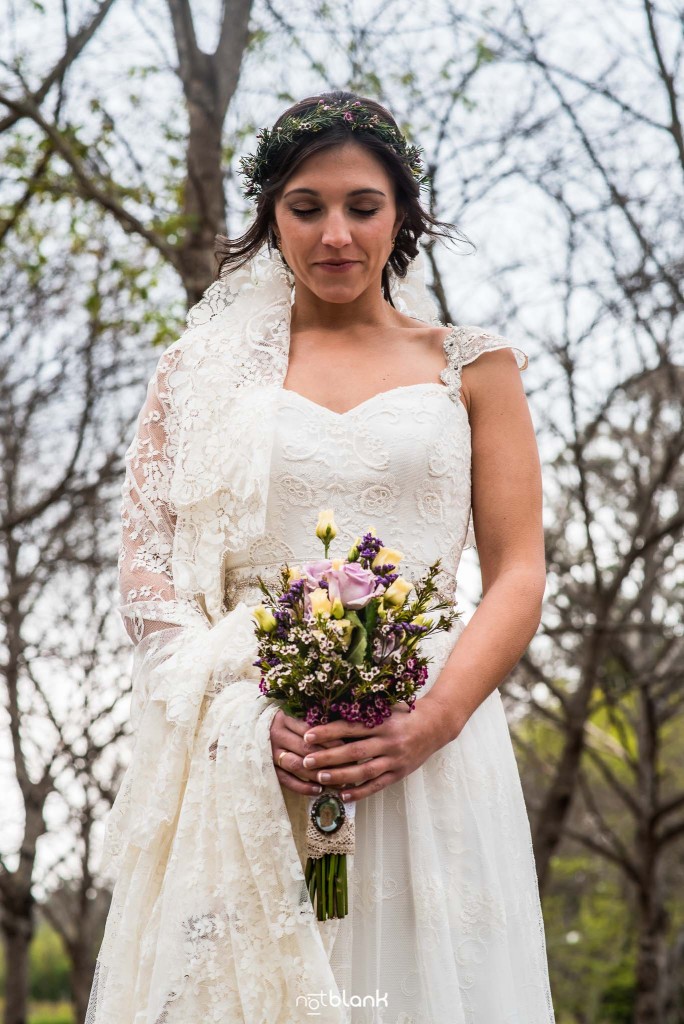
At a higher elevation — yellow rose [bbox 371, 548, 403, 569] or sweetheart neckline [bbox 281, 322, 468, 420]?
sweetheart neckline [bbox 281, 322, 468, 420]

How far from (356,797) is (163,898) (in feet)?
1.42

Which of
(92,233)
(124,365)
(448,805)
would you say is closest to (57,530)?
(124,365)

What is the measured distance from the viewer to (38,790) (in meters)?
9.63

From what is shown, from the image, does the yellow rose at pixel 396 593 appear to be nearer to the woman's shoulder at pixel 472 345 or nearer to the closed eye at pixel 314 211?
the woman's shoulder at pixel 472 345

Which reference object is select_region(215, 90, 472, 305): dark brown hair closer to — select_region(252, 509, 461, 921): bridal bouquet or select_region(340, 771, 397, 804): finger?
select_region(252, 509, 461, 921): bridal bouquet

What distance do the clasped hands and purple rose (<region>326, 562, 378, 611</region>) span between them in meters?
0.22

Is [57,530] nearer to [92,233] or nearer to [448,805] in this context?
[92,233]

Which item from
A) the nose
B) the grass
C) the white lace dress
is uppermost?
the grass

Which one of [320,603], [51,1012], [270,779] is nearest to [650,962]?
[270,779]

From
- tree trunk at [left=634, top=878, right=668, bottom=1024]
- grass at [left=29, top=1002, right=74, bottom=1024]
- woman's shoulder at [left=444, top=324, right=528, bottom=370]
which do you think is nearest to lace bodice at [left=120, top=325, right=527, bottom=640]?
woman's shoulder at [left=444, top=324, right=528, bottom=370]

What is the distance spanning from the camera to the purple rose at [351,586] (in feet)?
7.28

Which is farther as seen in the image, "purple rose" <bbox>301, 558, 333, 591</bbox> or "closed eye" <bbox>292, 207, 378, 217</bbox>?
"closed eye" <bbox>292, 207, 378, 217</bbox>

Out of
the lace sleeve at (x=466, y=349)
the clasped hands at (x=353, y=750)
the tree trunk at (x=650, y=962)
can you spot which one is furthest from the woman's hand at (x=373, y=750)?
the tree trunk at (x=650, y=962)

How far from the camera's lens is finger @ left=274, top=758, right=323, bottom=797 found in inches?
88.8
